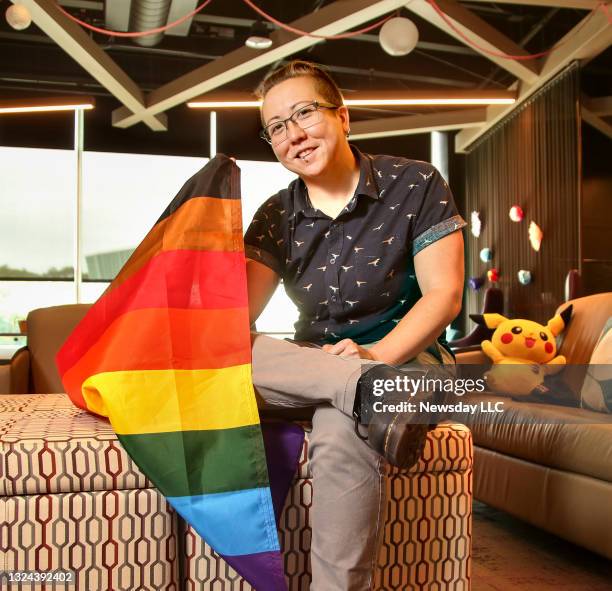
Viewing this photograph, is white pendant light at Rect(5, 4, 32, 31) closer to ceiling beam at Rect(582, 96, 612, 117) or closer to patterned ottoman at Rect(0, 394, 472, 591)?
patterned ottoman at Rect(0, 394, 472, 591)

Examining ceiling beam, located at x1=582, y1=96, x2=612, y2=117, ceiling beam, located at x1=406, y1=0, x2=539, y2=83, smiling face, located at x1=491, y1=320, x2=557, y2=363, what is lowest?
smiling face, located at x1=491, y1=320, x2=557, y2=363

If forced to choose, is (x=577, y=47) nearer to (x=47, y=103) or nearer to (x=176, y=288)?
(x=47, y=103)

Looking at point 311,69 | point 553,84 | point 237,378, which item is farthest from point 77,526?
point 553,84

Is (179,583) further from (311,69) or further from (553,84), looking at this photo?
(553,84)

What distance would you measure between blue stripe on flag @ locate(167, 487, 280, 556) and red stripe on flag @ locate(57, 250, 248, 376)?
42 cm

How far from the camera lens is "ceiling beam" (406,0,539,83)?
17.2 feet

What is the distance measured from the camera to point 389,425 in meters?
1.16

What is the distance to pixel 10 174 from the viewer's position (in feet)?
27.9

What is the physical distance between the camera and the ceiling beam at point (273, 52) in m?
5.06

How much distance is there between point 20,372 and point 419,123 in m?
6.28

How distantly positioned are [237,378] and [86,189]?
26.0ft

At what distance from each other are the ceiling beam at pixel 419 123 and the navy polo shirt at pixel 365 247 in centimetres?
648

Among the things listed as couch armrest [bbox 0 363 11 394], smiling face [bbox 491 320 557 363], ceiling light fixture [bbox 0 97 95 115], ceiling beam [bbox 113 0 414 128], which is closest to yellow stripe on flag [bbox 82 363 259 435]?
couch armrest [bbox 0 363 11 394]

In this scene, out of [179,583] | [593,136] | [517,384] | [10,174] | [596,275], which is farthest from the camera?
[10,174]
